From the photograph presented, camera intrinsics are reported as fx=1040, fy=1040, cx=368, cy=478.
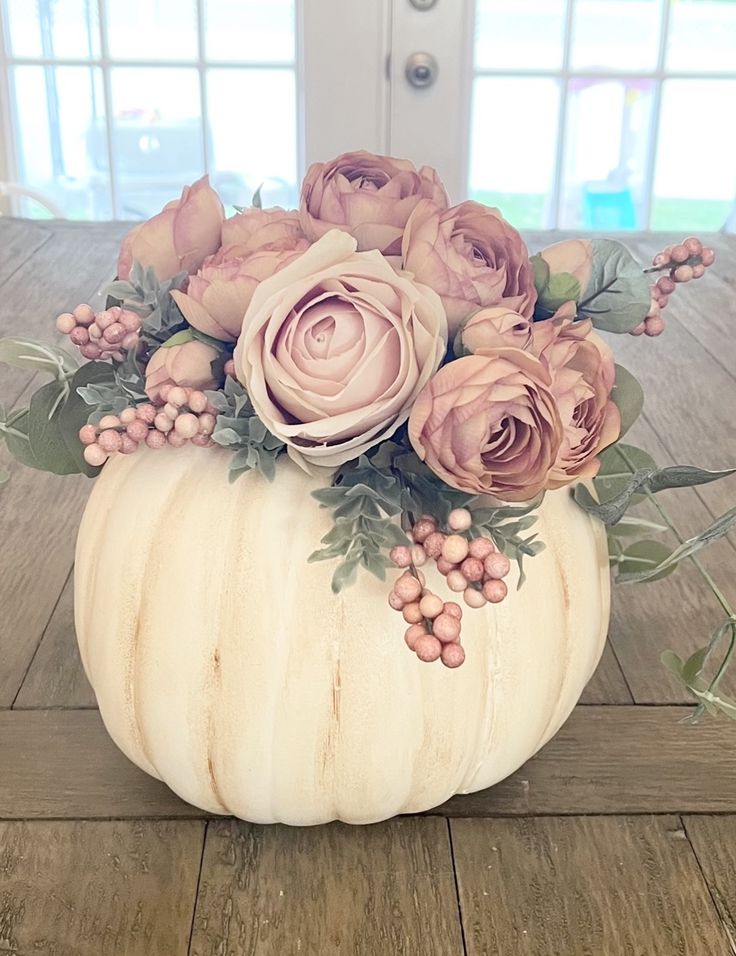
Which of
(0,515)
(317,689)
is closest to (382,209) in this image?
(317,689)

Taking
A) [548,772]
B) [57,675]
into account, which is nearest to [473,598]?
[548,772]

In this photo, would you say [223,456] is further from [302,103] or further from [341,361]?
[302,103]

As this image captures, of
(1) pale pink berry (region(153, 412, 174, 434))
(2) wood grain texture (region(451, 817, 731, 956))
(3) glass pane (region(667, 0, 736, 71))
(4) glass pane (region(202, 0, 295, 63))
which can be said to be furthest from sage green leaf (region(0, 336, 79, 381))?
(3) glass pane (region(667, 0, 736, 71))

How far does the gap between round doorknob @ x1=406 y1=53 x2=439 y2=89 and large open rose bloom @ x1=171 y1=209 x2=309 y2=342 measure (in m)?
2.25

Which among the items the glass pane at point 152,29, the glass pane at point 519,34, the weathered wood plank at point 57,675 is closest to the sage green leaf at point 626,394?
the weathered wood plank at point 57,675

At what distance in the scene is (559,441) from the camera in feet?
1.38

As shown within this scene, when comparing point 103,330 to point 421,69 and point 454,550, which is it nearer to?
point 454,550

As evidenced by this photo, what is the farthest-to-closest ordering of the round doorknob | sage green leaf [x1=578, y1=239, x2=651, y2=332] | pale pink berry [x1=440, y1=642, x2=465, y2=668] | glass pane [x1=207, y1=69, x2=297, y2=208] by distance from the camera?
glass pane [x1=207, y1=69, x2=297, y2=208] → the round doorknob → sage green leaf [x1=578, y1=239, x2=651, y2=332] → pale pink berry [x1=440, y1=642, x2=465, y2=668]

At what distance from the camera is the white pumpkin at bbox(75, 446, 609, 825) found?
0.48 meters

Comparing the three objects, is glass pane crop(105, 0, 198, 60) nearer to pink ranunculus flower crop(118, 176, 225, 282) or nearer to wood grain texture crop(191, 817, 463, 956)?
pink ranunculus flower crop(118, 176, 225, 282)

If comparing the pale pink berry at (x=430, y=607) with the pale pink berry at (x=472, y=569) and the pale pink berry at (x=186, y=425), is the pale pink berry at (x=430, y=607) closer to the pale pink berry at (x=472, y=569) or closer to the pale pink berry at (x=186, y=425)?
the pale pink berry at (x=472, y=569)

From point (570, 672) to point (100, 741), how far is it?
286 millimetres

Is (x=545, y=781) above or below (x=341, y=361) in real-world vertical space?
below

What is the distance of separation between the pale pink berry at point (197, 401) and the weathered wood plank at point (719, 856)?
0.35m
